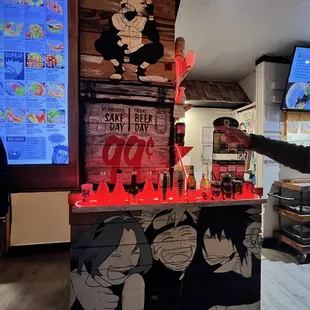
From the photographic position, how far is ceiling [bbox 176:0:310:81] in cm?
215

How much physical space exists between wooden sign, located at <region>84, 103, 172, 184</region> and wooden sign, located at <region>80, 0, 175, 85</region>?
0.21 m

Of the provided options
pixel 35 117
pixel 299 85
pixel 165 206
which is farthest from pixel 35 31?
pixel 299 85

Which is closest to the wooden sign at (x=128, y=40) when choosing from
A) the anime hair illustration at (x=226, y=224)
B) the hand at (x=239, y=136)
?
the hand at (x=239, y=136)

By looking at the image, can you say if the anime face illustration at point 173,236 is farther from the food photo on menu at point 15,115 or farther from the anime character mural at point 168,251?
the food photo on menu at point 15,115

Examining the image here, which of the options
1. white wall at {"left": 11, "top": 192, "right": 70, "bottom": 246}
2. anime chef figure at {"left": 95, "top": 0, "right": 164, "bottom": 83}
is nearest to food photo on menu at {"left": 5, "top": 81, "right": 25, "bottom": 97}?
anime chef figure at {"left": 95, "top": 0, "right": 164, "bottom": 83}

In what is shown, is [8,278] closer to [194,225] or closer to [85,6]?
[194,225]

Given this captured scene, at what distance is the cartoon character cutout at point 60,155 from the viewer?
1.66m

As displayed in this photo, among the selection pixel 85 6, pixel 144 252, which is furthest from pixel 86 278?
pixel 85 6

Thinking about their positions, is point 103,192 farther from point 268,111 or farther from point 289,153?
point 268,111

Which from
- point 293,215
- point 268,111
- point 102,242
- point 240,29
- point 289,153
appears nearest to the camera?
point 289,153

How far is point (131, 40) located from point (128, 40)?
0.07 ft

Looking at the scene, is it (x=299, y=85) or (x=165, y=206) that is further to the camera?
(x=299, y=85)

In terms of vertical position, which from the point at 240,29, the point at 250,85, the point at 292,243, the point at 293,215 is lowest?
the point at 292,243

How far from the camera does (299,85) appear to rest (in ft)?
10.6
